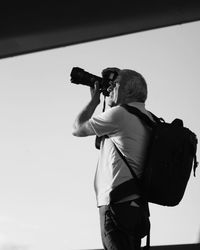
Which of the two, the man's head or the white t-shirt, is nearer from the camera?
the white t-shirt

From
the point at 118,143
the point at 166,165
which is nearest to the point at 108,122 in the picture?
the point at 118,143

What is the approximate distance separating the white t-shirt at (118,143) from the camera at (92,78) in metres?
0.17

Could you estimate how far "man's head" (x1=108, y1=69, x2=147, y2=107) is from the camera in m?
1.92

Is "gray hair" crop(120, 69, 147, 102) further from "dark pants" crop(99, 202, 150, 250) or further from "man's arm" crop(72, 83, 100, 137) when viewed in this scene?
"dark pants" crop(99, 202, 150, 250)

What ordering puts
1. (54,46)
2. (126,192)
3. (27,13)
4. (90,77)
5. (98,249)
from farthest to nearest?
(54,46)
(27,13)
(98,249)
(90,77)
(126,192)

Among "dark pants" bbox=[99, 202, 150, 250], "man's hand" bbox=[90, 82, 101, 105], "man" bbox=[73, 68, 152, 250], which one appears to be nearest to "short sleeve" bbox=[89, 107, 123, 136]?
"man" bbox=[73, 68, 152, 250]

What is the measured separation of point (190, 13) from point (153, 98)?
478mm

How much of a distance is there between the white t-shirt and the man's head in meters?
0.07

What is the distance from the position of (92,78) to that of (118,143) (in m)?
0.31

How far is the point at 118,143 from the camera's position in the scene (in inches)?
72.9

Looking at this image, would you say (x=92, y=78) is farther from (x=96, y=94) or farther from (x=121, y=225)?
(x=121, y=225)

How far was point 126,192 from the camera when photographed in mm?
1776

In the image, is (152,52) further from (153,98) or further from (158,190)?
(158,190)

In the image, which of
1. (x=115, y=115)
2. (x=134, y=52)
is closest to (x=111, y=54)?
(x=134, y=52)
